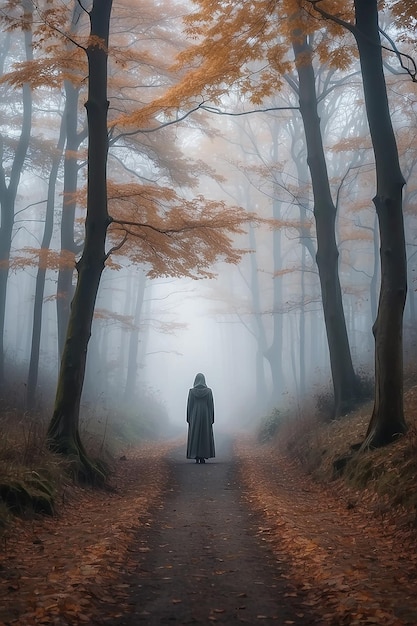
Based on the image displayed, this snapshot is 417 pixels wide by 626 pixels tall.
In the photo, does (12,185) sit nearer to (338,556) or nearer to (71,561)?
(71,561)

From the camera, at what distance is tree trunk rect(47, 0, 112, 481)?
31.9 ft

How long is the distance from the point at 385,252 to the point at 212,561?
571cm

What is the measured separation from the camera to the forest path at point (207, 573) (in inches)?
160

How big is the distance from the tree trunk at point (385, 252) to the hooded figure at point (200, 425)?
19.1 ft

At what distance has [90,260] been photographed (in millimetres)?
10211

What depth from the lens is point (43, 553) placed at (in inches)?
210

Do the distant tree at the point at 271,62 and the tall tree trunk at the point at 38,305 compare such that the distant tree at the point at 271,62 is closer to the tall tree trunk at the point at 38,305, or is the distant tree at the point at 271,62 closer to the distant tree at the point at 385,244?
the distant tree at the point at 385,244

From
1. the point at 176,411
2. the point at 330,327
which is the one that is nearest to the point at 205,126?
the point at 330,327

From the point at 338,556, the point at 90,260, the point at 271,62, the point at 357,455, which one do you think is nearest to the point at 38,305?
the point at 90,260

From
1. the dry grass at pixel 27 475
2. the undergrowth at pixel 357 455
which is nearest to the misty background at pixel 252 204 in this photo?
the undergrowth at pixel 357 455

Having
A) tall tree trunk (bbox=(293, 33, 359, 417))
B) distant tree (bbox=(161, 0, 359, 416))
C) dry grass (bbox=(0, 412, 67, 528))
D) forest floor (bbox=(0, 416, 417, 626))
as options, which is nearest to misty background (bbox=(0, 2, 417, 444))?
tall tree trunk (bbox=(293, 33, 359, 417))

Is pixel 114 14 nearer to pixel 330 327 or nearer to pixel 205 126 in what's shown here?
pixel 205 126

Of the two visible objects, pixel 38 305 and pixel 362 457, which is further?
pixel 38 305

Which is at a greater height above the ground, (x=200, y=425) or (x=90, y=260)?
(x=90, y=260)
